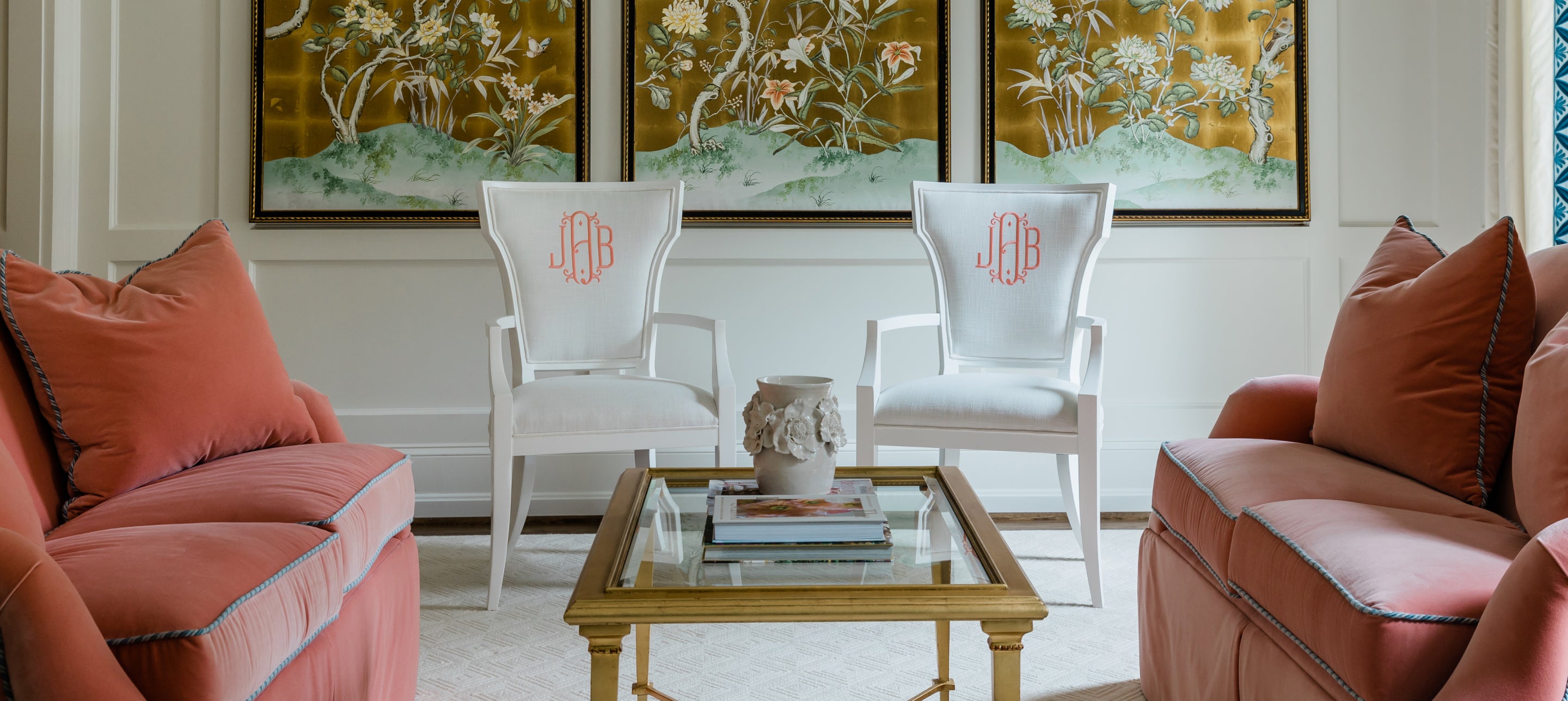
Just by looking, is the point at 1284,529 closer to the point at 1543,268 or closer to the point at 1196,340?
the point at 1543,268

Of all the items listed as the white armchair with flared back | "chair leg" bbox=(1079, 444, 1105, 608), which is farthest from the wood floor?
"chair leg" bbox=(1079, 444, 1105, 608)

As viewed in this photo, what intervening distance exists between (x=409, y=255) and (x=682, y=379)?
38.2 inches

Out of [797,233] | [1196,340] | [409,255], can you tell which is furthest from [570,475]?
[1196,340]

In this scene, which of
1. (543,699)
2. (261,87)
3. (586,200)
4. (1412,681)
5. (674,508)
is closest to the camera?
(1412,681)

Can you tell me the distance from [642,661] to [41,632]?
0.90 metres

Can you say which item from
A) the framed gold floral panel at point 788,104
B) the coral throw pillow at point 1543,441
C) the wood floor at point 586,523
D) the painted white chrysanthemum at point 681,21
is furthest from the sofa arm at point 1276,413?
the painted white chrysanthemum at point 681,21

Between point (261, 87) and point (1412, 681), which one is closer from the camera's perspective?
point (1412, 681)

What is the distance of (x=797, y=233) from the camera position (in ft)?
11.0

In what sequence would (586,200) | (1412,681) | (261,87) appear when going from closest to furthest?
(1412,681) → (586,200) → (261,87)

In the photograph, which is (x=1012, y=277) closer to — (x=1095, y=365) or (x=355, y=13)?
(x=1095, y=365)

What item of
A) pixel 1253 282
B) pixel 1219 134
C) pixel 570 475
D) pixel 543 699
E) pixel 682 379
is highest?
pixel 1219 134

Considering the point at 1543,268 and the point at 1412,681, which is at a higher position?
the point at 1543,268

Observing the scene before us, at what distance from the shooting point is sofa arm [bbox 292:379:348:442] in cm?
189

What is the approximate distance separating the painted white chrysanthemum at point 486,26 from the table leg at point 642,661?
7.55ft
